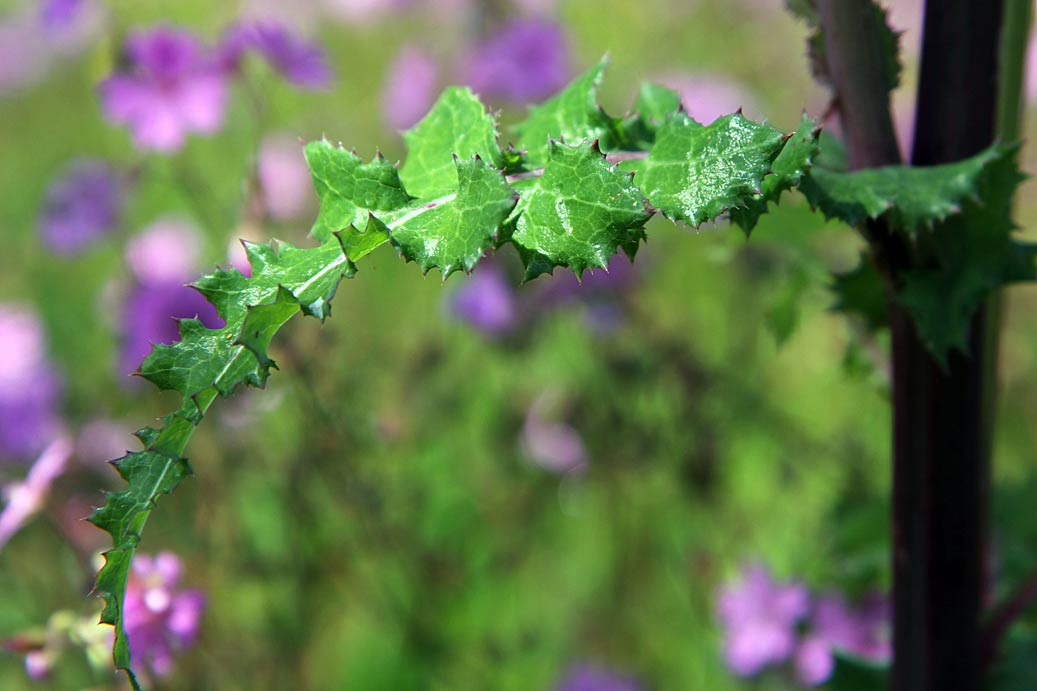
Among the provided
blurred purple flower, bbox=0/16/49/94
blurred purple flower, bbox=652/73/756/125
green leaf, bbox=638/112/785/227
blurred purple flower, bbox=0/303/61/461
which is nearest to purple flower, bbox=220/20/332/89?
blurred purple flower, bbox=0/303/61/461

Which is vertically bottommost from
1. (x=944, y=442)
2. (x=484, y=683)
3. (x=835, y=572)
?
(x=484, y=683)

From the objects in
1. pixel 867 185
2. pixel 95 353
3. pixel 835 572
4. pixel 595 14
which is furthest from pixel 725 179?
pixel 595 14

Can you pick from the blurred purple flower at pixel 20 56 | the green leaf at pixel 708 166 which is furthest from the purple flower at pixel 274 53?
the blurred purple flower at pixel 20 56

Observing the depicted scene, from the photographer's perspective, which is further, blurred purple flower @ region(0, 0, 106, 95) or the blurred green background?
blurred purple flower @ region(0, 0, 106, 95)

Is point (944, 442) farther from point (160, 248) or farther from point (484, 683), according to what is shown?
point (160, 248)

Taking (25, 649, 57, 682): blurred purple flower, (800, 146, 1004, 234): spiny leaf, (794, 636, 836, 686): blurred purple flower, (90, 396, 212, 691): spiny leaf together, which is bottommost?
(794, 636, 836, 686): blurred purple flower

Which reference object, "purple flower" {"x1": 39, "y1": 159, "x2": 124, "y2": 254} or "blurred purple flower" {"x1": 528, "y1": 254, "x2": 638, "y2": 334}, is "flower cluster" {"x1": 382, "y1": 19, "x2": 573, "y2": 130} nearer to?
"blurred purple flower" {"x1": 528, "y1": 254, "x2": 638, "y2": 334}

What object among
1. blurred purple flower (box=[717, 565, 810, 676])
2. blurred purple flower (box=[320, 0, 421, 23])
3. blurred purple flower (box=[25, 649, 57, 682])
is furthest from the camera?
blurred purple flower (box=[320, 0, 421, 23])

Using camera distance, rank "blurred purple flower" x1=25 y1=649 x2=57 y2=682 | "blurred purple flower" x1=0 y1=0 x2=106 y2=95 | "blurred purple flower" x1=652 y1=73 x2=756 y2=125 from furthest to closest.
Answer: "blurred purple flower" x1=0 y1=0 x2=106 y2=95
"blurred purple flower" x1=652 y1=73 x2=756 y2=125
"blurred purple flower" x1=25 y1=649 x2=57 y2=682
